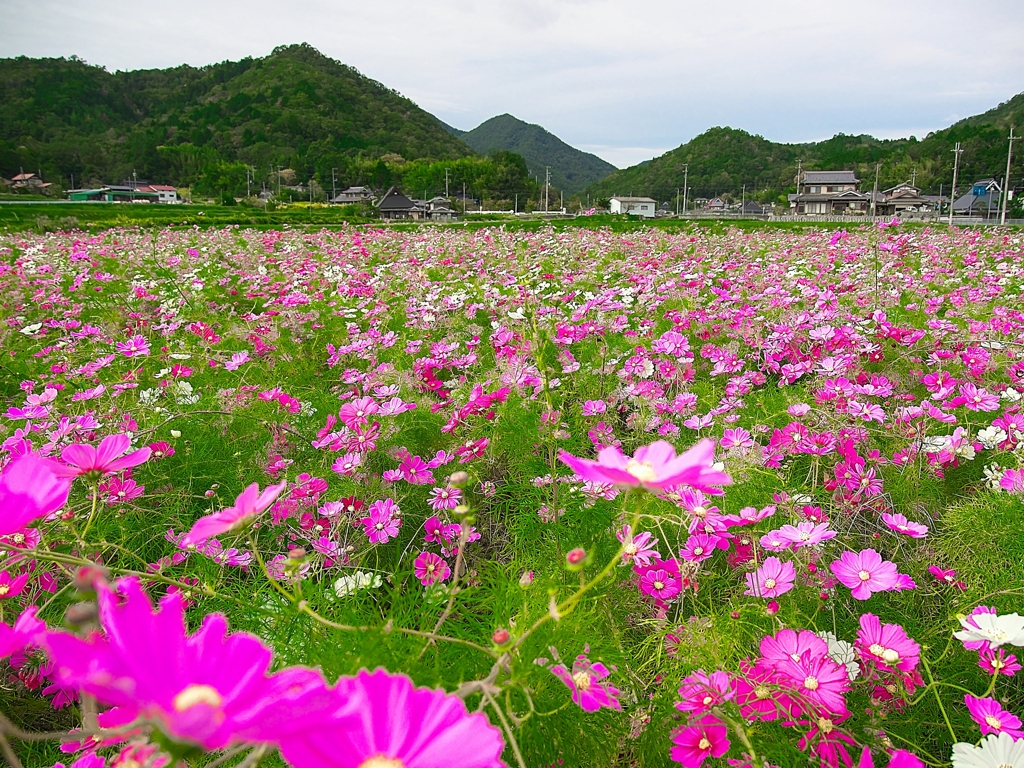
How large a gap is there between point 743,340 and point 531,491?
1610mm

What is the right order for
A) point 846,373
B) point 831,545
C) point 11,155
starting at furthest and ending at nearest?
point 11,155, point 846,373, point 831,545

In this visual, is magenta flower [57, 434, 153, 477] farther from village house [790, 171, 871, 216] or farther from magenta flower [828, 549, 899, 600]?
village house [790, 171, 871, 216]

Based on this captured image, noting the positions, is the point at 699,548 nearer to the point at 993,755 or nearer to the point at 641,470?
the point at 993,755

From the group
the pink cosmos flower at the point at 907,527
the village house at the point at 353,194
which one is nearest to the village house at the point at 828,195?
the village house at the point at 353,194

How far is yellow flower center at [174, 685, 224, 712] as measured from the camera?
0.85ft

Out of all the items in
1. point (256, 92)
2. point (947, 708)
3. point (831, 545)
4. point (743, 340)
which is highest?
point (256, 92)

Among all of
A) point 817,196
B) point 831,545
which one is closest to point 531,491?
point 831,545

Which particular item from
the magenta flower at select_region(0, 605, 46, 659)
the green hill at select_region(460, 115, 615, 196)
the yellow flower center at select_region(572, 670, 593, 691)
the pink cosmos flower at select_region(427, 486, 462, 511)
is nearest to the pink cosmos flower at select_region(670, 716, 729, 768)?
the yellow flower center at select_region(572, 670, 593, 691)

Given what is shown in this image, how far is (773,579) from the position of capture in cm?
101

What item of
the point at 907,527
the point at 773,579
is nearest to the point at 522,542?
the point at 773,579

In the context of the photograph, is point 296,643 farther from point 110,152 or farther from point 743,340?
point 110,152

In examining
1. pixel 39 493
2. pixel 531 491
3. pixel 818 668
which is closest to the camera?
pixel 39 493

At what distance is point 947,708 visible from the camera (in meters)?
1.02

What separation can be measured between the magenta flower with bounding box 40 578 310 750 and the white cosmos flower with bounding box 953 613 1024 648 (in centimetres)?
81
